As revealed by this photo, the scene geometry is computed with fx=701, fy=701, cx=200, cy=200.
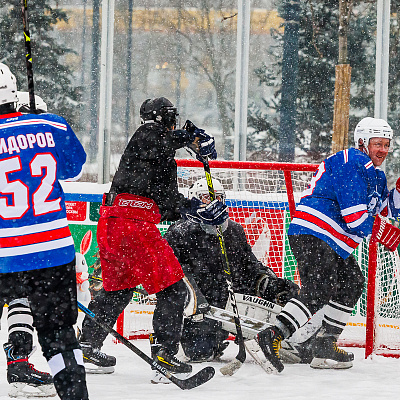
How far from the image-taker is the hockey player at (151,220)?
3064mm

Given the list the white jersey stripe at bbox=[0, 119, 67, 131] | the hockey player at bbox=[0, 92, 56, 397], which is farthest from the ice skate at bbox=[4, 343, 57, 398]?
the white jersey stripe at bbox=[0, 119, 67, 131]

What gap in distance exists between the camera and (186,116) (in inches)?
254

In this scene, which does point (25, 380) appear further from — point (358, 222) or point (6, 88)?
point (358, 222)

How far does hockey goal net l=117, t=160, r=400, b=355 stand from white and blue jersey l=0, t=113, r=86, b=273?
6.11ft

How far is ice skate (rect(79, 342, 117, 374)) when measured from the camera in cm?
327

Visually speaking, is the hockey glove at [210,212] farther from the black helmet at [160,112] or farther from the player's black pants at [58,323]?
the player's black pants at [58,323]

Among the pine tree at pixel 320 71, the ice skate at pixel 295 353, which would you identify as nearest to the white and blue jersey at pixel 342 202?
the ice skate at pixel 295 353

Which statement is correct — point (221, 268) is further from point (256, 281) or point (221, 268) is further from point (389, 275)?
point (389, 275)

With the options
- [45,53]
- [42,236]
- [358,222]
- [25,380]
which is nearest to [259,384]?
[358,222]

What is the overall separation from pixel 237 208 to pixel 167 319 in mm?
1667

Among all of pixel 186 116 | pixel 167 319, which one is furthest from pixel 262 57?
pixel 167 319

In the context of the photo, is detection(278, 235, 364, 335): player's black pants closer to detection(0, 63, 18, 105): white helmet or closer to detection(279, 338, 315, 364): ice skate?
detection(279, 338, 315, 364): ice skate

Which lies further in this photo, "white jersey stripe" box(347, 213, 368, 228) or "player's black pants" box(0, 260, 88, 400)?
"white jersey stripe" box(347, 213, 368, 228)

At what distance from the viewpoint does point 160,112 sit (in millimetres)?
3152
